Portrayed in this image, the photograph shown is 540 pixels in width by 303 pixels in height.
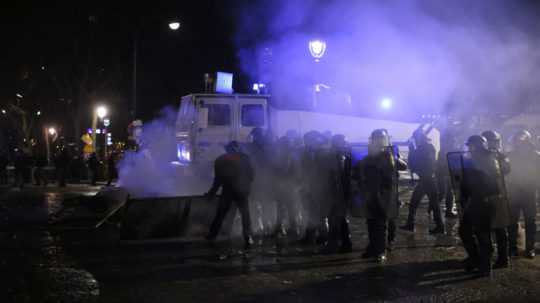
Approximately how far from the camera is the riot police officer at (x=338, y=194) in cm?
682

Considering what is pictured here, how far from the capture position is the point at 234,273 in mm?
5762

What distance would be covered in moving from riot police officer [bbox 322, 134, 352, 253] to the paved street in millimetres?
246

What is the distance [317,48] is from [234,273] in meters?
8.63

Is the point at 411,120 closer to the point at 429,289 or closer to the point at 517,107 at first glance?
the point at 517,107

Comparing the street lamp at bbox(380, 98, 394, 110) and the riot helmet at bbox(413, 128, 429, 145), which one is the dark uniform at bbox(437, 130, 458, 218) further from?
the street lamp at bbox(380, 98, 394, 110)

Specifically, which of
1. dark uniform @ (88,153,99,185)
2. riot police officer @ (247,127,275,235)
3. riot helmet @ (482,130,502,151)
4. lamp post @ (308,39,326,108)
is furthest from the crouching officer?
dark uniform @ (88,153,99,185)

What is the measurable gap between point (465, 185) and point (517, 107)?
26.4 feet

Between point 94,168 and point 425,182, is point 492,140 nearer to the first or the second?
point 425,182

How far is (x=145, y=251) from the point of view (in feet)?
22.5

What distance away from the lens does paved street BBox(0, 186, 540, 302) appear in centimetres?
494

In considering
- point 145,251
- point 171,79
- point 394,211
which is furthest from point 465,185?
point 171,79

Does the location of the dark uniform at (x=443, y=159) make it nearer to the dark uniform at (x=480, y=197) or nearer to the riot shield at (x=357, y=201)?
the riot shield at (x=357, y=201)

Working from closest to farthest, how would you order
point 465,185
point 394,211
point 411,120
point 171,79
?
point 465,185
point 394,211
point 411,120
point 171,79

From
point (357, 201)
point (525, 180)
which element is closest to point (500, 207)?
point (525, 180)
